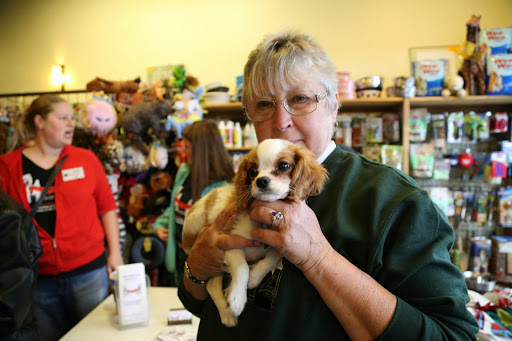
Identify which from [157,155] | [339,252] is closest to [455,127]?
[157,155]

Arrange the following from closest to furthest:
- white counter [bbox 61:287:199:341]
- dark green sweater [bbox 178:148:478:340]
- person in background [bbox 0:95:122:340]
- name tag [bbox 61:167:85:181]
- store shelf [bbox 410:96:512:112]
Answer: dark green sweater [bbox 178:148:478:340] < white counter [bbox 61:287:199:341] < person in background [bbox 0:95:122:340] < name tag [bbox 61:167:85:181] < store shelf [bbox 410:96:512:112]

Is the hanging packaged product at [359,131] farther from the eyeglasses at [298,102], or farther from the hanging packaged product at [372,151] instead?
the eyeglasses at [298,102]

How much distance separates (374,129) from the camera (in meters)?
3.36

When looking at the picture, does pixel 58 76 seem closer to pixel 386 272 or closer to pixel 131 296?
pixel 131 296

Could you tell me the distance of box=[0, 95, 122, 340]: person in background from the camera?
2164 mm

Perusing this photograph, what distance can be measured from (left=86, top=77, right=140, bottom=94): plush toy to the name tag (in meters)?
1.50

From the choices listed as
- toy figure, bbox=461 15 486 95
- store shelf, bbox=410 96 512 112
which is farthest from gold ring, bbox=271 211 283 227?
toy figure, bbox=461 15 486 95

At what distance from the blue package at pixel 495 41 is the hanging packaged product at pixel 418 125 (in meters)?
0.77

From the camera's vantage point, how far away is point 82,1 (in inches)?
176

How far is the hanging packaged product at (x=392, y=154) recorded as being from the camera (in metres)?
3.19

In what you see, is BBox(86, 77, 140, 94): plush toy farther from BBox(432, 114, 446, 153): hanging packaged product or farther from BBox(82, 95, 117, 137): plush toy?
BBox(432, 114, 446, 153): hanging packaged product

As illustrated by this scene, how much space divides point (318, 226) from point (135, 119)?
2.72m

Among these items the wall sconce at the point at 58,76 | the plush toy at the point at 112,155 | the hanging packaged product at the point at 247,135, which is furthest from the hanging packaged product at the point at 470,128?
the wall sconce at the point at 58,76

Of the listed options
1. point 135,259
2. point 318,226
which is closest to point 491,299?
point 318,226
